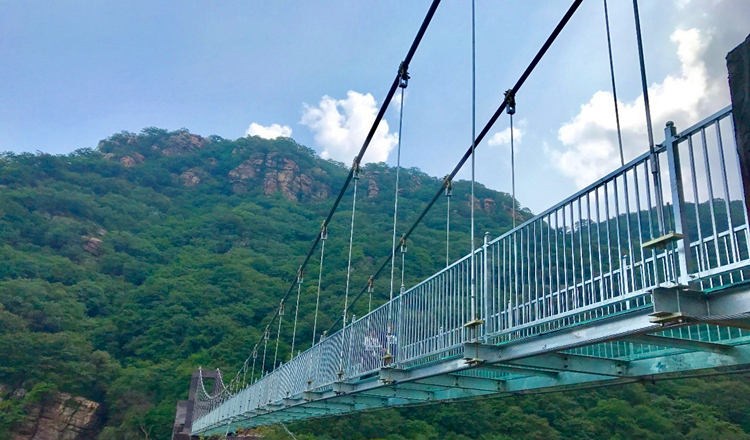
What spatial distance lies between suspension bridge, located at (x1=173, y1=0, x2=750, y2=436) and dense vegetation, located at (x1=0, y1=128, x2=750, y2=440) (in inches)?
555

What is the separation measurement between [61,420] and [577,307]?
24.7 metres

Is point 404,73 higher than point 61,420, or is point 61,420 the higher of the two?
point 404,73

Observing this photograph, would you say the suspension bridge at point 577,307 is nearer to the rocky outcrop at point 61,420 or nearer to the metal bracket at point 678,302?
the metal bracket at point 678,302

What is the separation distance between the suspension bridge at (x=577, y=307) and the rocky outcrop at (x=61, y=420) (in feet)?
63.8

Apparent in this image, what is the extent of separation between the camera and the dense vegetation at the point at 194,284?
65.2 feet

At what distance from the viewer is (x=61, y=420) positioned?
75.5ft

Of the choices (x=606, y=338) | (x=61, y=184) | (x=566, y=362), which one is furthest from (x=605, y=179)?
(x=61, y=184)

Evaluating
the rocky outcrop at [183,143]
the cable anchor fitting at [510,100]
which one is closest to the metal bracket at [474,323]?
the cable anchor fitting at [510,100]

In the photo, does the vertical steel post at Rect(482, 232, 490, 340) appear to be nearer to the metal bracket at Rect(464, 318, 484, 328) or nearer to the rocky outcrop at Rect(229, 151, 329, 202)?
the metal bracket at Rect(464, 318, 484, 328)

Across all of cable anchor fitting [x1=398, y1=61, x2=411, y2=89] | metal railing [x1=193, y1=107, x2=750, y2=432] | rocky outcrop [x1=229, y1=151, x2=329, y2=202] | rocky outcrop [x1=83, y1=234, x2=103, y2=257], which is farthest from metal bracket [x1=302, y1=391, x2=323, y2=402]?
rocky outcrop [x1=229, y1=151, x2=329, y2=202]

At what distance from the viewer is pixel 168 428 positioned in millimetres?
22734

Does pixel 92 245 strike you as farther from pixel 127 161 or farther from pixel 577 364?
pixel 577 364

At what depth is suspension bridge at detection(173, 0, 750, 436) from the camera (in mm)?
2145

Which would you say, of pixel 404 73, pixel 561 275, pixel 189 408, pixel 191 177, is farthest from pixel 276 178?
pixel 561 275
